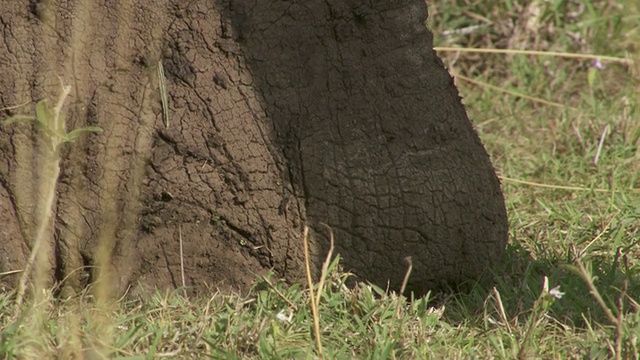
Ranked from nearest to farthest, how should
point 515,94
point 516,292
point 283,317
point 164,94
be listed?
point 283,317 < point 164,94 < point 516,292 < point 515,94

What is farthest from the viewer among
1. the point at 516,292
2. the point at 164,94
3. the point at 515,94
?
the point at 515,94

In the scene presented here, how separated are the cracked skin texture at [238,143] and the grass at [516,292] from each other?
127 millimetres

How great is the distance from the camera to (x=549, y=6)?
487 centimetres

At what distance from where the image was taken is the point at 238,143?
2613 millimetres

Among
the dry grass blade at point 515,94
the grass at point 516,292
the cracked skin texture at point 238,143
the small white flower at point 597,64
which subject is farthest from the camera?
the small white flower at point 597,64

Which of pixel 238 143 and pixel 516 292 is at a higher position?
pixel 238 143

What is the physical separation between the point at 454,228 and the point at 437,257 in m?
0.10

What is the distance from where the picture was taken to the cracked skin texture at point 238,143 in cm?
253

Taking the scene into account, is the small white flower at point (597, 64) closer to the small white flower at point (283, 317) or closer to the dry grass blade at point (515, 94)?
the dry grass blade at point (515, 94)

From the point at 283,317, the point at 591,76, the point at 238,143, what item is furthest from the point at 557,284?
the point at 591,76

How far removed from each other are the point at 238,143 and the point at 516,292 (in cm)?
92

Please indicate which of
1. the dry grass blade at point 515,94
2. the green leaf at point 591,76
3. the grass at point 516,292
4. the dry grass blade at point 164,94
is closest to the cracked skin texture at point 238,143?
the dry grass blade at point 164,94

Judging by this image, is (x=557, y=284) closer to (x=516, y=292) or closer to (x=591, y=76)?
(x=516, y=292)

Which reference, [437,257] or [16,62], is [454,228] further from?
[16,62]
